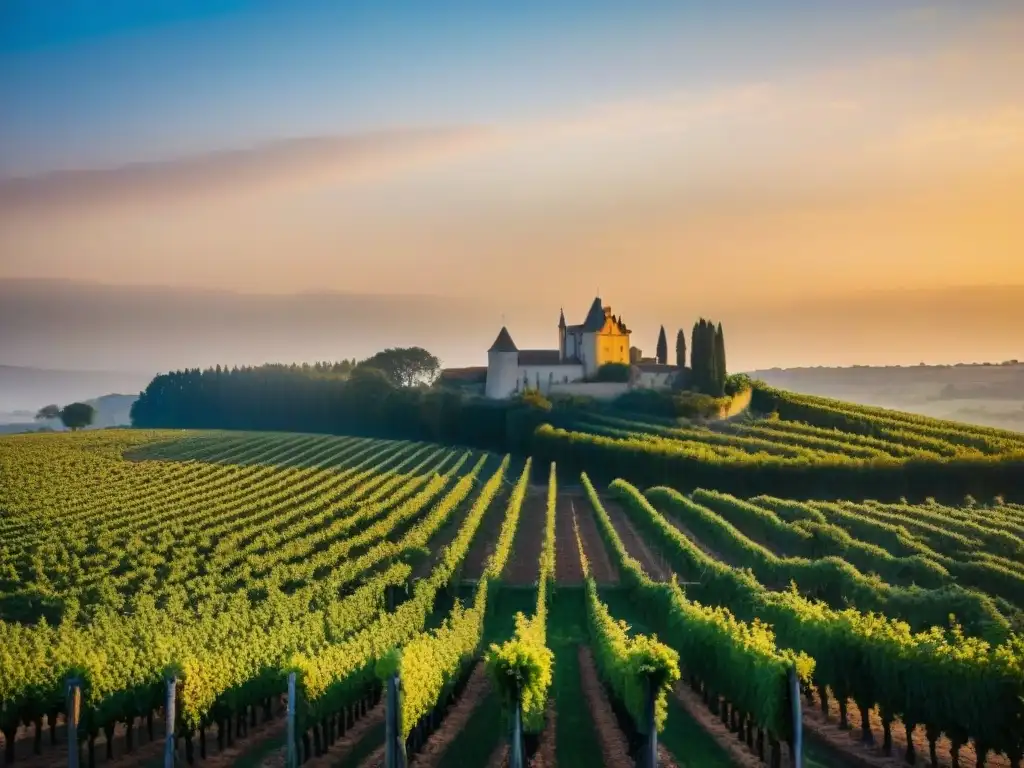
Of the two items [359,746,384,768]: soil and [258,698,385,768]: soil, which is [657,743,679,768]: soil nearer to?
[359,746,384,768]: soil

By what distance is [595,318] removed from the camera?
11256 centimetres

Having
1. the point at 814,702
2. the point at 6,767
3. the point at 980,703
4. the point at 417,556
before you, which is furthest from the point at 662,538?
the point at 6,767

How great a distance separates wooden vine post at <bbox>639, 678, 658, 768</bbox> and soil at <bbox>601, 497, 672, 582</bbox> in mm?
19637

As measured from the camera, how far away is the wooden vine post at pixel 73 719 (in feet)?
53.9

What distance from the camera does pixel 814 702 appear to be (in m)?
24.0

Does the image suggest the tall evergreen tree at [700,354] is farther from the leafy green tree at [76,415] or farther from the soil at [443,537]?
the leafy green tree at [76,415]

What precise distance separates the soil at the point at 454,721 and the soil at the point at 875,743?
6.84 meters

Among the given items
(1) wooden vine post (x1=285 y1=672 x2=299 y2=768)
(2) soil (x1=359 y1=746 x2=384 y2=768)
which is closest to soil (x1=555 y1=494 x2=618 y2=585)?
(2) soil (x1=359 y1=746 x2=384 y2=768)

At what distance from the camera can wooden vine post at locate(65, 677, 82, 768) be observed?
16.4 metres

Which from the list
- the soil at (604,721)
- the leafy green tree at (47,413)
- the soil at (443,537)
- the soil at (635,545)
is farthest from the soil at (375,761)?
the leafy green tree at (47,413)

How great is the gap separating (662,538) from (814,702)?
1779 cm

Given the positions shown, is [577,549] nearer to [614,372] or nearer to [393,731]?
[393,731]

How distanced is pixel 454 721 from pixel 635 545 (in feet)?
82.0

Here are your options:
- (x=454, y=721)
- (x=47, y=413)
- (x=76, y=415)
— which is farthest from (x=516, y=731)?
(x=47, y=413)
